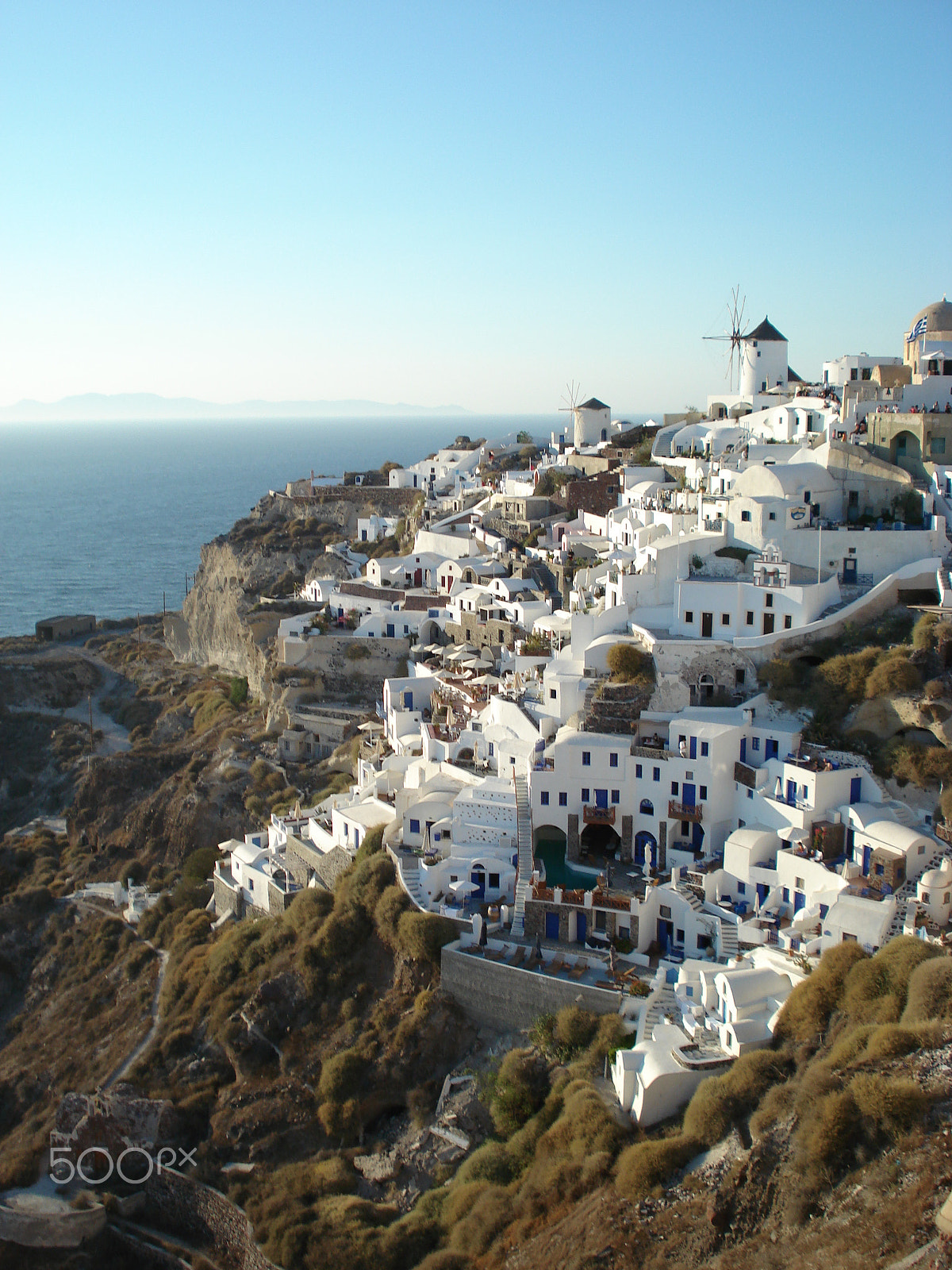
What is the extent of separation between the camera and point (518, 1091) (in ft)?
64.6

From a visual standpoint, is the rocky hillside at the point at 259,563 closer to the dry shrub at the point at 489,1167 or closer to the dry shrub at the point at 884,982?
the dry shrub at the point at 489,1167

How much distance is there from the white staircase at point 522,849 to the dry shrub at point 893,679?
788 cm

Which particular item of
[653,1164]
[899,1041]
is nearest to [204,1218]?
[653,1164]

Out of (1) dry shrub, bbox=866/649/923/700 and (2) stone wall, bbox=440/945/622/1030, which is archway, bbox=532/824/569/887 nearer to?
(2) stone wall, bbox=440/945/622/1030

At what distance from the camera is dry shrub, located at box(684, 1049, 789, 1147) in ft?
54.8

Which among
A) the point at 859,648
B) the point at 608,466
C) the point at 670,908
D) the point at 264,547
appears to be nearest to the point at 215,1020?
the point at 670,908

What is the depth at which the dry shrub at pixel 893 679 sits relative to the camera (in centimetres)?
2420

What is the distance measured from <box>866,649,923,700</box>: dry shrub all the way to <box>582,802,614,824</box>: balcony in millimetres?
6180

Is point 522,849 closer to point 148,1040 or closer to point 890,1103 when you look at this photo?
point 148,1040

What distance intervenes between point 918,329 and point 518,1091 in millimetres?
29067

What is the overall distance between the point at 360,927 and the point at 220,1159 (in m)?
5.12

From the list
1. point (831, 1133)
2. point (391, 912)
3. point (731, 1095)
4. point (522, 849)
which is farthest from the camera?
point (522, 849)

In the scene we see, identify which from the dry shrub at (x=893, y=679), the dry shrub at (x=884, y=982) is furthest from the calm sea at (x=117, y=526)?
the dry shrub at (x=884, y=982)

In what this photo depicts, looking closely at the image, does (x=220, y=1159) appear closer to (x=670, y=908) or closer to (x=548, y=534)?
(x=670, y=908)
